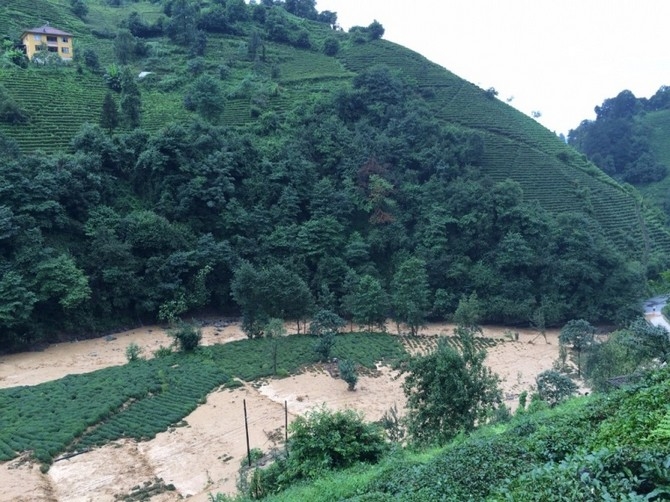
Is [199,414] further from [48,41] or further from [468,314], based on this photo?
[48,41]

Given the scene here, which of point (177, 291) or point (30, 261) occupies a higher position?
point (30, 261)

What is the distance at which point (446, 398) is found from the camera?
14.8m

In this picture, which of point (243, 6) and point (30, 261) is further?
point (243, 6)

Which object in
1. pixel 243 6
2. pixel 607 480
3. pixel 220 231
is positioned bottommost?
pixel 607 480

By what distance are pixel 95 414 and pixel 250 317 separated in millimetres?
11001

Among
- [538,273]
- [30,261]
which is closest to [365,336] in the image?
[538,273]

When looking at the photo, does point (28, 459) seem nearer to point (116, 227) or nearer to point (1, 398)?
point (1, 398)

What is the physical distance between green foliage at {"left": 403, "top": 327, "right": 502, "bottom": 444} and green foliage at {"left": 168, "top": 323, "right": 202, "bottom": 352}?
14534mm

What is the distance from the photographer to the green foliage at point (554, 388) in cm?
1766

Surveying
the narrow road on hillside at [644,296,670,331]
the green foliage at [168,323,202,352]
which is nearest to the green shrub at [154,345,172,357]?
the green foliage at [168,323,202,352]

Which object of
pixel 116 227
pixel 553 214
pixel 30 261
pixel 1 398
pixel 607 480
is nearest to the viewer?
pixel 607 480

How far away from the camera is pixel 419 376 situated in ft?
50.4

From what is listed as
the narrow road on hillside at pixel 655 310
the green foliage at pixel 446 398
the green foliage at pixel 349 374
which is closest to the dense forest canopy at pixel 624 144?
the narrow road on hillside at pixel 655 310

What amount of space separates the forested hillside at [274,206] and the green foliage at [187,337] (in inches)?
146
